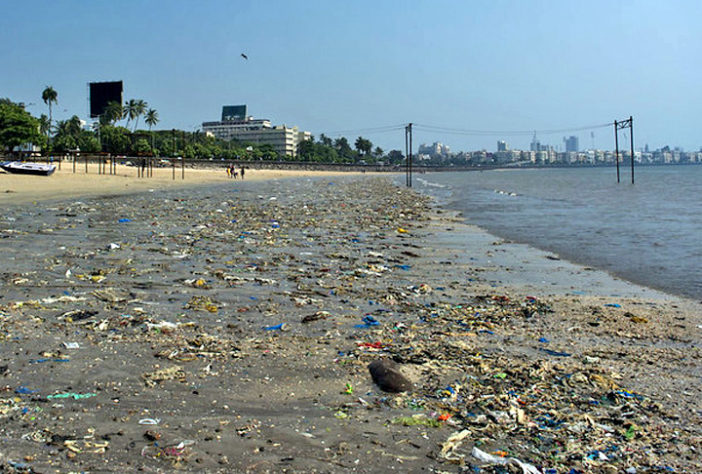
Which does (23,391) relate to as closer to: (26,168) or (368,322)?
(368,322)

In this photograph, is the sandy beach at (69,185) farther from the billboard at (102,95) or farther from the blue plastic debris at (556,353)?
the billboard at (102,95)

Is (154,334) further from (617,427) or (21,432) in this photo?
(617,427)

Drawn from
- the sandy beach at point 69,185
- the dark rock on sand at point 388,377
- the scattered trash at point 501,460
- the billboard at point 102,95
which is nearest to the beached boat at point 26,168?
the sandy beach at point 69,185

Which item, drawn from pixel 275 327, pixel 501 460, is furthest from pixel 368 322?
pixel 501 460

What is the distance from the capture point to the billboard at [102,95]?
120 meters

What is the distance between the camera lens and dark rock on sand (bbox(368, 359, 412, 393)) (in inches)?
141

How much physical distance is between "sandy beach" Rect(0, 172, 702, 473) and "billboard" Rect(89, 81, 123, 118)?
123183mm

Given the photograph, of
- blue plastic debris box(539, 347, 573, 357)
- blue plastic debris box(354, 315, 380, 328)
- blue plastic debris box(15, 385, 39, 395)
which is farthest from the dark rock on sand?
blue plastic debris box(15, 385, 39, 395)

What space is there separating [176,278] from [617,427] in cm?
519

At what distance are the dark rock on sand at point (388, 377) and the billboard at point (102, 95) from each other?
12823 centimetres

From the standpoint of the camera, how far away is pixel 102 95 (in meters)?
121

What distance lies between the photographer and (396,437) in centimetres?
296

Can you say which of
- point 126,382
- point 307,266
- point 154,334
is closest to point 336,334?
point 154,334

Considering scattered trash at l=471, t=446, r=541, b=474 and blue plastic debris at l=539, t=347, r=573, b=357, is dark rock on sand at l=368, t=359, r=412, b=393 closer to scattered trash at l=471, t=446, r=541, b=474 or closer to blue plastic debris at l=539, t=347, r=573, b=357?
scattered trash at l=471, t=446, r=541, b=474
